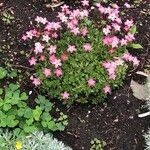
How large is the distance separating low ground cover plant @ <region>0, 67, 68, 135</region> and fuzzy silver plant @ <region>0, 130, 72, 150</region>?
A: 7 cm

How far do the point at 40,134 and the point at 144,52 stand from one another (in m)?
1.56

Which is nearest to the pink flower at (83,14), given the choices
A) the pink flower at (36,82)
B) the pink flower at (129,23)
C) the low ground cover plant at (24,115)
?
the pink flower at (129,23)

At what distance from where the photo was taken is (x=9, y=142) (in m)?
4.90

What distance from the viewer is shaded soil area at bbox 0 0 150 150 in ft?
17.0

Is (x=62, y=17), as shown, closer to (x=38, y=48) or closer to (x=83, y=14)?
(x=83, y=14)

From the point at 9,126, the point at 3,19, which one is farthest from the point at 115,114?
the point at 3,19

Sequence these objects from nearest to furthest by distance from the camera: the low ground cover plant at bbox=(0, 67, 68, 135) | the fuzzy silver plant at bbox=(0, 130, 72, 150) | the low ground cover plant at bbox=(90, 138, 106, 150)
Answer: the fuzzy silver plant at bbox=(0, 130, 72, 150) < the low ground cover plant at bbox=(0, 67, 68, 135) < the low ground cover plant at bbox=(90, 138, 106, 150)

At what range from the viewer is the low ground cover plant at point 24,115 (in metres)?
4.98

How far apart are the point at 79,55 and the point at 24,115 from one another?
0.81 metres

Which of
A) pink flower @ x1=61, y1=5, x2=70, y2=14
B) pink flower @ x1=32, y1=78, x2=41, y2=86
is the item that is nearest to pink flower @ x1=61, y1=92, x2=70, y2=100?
pink flower @ x1=32, y1=78, x2=41, y2=86

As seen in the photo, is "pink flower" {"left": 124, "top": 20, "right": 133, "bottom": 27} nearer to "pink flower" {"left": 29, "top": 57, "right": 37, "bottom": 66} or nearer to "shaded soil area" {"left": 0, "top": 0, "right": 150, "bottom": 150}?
"shaded soil area" {"left": 0, "top": 0, "right": 150, "bottom": 150}

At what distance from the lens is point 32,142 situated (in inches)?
194

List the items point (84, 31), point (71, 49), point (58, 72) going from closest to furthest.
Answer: point (58, 72), point (71, 49), point (84, 31)

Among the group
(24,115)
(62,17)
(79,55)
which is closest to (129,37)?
(79,55)
